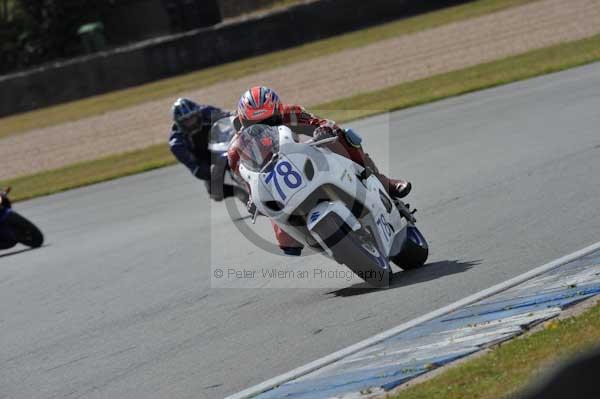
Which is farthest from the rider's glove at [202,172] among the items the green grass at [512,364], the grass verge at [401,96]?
the green grass at [512,364]

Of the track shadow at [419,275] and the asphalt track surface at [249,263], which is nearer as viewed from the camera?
the asphalt track surface at [249,263]

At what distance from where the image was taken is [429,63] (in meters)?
22.4

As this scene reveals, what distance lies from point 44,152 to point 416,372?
66.5 feet

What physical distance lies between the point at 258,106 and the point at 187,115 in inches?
194

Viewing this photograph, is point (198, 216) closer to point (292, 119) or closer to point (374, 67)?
point (292, 119)

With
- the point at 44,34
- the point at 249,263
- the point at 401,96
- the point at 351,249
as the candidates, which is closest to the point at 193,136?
the point at 249,263

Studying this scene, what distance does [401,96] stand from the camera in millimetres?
19344

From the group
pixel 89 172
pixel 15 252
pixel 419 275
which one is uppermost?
pixel 419 275

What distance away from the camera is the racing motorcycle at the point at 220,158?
12180 millimetres

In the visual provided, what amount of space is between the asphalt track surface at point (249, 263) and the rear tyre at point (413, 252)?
0.13 metres

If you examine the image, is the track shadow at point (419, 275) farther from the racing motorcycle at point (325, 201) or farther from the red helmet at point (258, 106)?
the red helmet at point (258, 106)

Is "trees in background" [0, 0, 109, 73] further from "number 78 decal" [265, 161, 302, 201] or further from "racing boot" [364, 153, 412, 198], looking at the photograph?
"number 78 decal" [265, 161, 302, 201]

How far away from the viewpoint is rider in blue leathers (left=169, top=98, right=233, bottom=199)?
12391 mm

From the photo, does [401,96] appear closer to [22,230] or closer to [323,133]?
[22,230]
